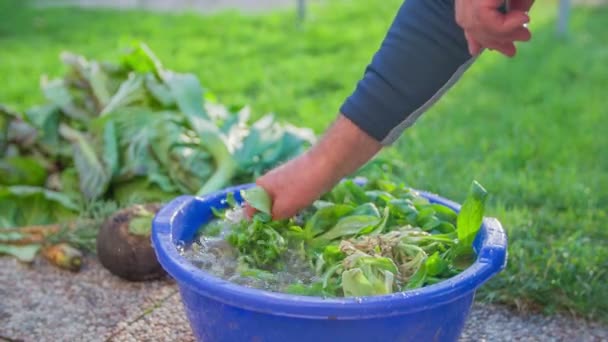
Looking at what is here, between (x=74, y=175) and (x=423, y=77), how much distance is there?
4.85 feet

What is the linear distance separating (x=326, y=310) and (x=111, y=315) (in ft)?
3.08

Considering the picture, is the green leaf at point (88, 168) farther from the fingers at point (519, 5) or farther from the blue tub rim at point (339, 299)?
the fingers at point (519, 5)

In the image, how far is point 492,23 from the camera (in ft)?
4.26

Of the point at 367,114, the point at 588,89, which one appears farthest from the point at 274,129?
the point at 588,89

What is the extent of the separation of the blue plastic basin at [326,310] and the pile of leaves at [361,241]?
0.22ft

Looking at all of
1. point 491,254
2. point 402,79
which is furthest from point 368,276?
point 402,79

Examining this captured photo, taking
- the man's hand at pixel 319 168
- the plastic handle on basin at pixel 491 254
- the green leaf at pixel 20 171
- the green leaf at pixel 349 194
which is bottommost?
the green leaf at pixel 20 171

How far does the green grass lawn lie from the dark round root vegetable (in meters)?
0.88

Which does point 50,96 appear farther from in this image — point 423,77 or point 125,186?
point 423,77

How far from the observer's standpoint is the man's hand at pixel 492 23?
1288 mm

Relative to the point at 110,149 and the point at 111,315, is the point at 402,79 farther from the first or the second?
the point at 110,149

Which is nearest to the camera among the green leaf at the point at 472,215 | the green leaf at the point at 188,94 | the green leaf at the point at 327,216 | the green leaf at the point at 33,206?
the green leaf at the point at 472,215

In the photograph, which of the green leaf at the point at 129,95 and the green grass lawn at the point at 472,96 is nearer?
the green grass lawn at the point at 472,96

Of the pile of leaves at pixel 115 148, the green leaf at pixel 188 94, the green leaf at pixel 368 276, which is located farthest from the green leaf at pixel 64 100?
the green leaf at pixel 368 276
